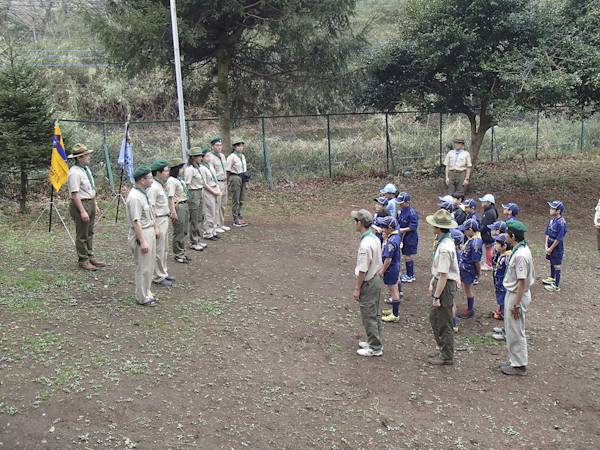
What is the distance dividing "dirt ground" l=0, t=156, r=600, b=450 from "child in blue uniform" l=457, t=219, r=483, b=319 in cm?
28

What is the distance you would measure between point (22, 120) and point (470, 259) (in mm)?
10024

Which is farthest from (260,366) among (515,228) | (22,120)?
(22,120)

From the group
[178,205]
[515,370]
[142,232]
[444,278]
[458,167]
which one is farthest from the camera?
[458,167]

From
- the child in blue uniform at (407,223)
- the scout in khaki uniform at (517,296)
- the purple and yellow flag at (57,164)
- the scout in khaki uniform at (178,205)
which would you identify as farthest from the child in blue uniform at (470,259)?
the purple and yellow flag at (57,164)

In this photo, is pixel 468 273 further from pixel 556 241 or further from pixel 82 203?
pixel 82 203

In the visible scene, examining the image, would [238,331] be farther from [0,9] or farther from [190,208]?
[0,9]

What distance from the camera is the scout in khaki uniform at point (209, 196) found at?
32.5 feet

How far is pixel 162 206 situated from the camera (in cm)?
771

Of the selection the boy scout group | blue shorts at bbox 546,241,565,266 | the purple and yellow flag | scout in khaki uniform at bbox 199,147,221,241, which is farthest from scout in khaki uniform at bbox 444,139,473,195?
the purple and yellow flag

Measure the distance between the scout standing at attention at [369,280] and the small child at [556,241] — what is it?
4451 mm

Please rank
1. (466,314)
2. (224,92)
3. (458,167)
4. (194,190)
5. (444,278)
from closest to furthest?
(444,278)
(466,314)
(194,190)
(458,167)
(224,92)

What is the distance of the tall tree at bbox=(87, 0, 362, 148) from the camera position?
1265 centimetres

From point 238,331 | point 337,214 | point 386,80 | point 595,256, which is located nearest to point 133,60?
point 337,214

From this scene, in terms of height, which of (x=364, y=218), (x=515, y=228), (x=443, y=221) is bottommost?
(x=515, y=228)
